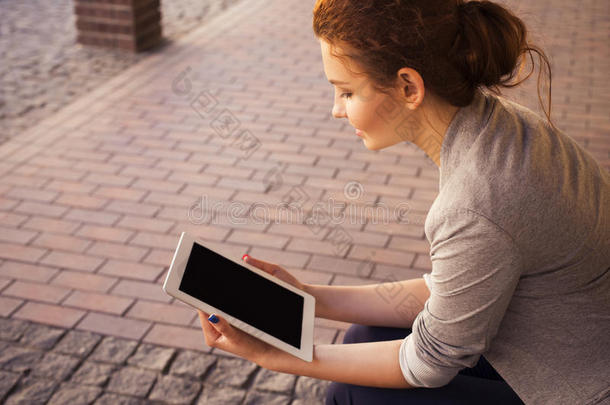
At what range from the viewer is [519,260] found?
1.45 meters

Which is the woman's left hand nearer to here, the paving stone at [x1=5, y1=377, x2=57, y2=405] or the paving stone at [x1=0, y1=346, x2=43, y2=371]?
the paving stone at [x1=5, y1=377, x2=57, y2=405]

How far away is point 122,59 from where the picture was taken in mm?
6695

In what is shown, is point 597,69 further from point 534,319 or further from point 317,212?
point 534,319

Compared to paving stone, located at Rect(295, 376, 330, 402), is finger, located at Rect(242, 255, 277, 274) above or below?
above

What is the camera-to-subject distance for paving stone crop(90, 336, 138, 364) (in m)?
2.81

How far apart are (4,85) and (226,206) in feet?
9.90

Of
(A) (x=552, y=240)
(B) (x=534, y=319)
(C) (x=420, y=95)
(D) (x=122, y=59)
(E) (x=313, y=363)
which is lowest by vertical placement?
(D) (x=122, y=59)

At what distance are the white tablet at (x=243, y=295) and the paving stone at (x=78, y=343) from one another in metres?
1.28

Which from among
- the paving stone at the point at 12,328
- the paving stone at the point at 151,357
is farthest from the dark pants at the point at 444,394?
the paving stone at the point at 12,328

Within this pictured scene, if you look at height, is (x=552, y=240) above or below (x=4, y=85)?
above

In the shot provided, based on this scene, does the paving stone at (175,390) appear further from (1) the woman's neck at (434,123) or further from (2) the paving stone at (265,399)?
(1) the woman's neck at (434,123)

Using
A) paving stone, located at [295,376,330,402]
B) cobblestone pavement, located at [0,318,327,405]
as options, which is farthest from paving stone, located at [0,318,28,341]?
paving stone, located at [295,376,330,402]

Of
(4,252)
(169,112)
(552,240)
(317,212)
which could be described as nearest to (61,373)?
(4,252)

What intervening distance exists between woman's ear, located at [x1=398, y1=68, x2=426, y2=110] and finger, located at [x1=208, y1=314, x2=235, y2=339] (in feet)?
2.18
